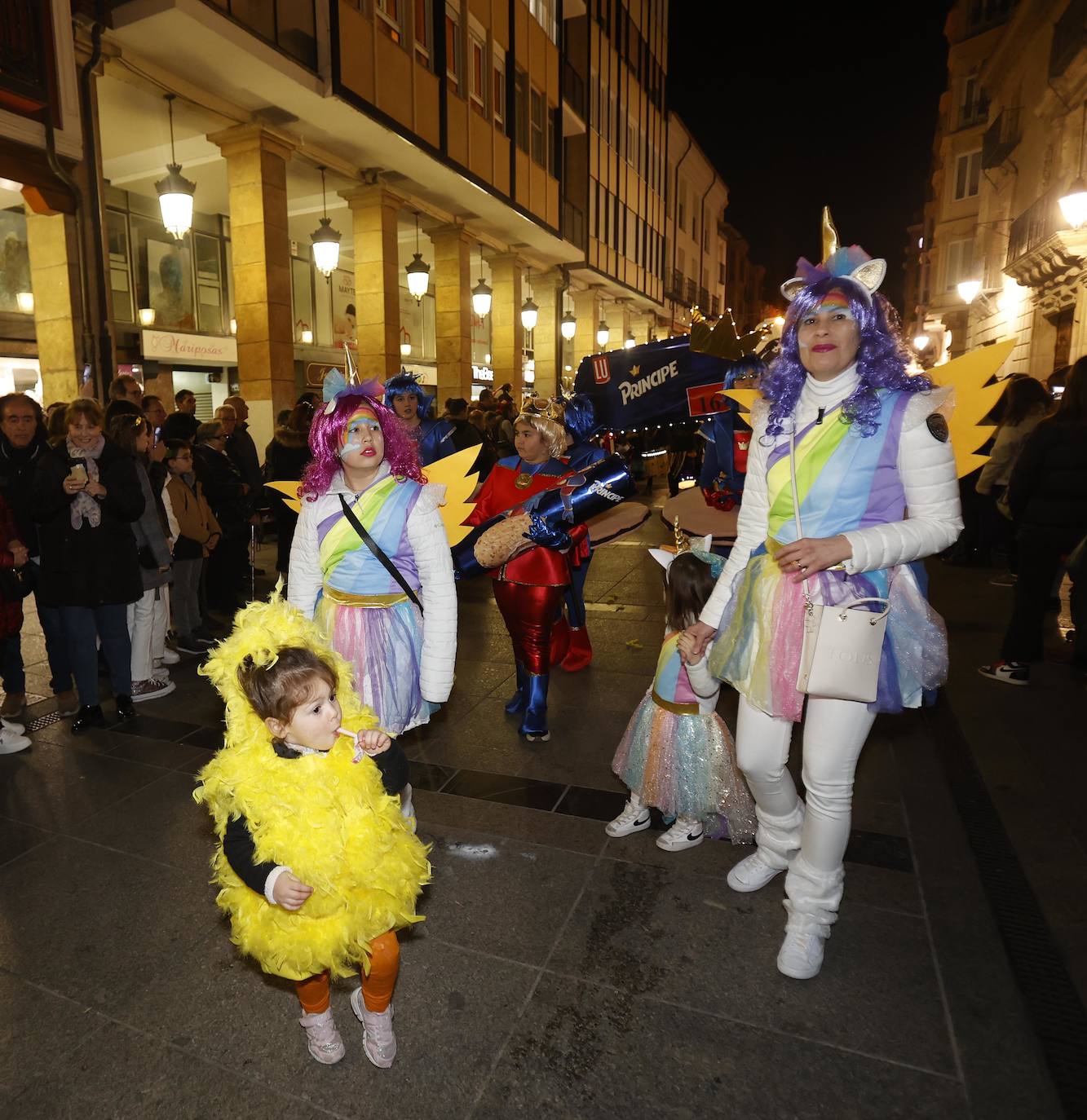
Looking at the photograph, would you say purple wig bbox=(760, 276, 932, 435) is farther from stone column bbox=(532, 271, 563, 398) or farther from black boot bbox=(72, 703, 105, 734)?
stone column bbox=(532, 271, 563, 398)

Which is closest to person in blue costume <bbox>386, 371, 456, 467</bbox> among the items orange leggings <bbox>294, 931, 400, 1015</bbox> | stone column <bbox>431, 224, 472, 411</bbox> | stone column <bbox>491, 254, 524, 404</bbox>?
orange leggings <bbox>294, 931, 400, 1015</bbox>

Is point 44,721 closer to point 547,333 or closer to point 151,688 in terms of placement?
point 151,688

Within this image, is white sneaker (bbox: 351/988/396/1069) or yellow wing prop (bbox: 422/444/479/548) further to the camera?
yellow wing prop (bbox: 422/444/479/548)

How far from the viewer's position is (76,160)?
8.28m

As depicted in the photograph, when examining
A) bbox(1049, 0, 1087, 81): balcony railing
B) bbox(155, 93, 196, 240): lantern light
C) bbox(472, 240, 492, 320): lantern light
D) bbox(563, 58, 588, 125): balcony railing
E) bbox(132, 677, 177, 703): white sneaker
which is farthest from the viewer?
bbox(563, 58, 588, 125): balcony railing

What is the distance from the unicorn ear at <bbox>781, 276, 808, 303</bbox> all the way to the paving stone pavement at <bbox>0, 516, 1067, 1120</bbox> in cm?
222

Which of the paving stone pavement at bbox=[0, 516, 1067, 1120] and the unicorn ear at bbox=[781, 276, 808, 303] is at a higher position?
the unicorn ear at bbox=[781, 276, 808, 303]

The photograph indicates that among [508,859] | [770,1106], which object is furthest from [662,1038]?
[508,859]

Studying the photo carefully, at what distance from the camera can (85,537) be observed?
4484 mm

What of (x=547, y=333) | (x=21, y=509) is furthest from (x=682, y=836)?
(x=547, y=333)

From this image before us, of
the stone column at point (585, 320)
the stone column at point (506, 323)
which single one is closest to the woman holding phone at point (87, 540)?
the stone column at point (506, 323)

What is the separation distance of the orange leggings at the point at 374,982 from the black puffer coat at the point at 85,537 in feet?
10.5

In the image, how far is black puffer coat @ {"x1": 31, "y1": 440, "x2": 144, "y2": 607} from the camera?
437 centimetres

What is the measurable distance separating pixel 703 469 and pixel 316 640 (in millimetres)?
3469
